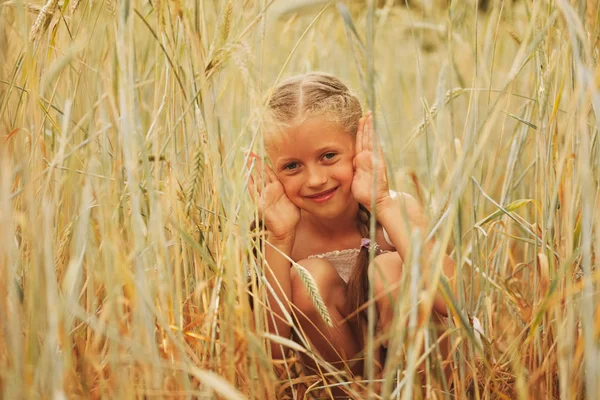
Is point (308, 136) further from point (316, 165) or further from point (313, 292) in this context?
point (313, 292)

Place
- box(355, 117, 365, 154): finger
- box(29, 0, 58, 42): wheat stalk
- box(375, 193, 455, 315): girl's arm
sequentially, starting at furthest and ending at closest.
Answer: box(355, 117, 365, 154): finger < box(375, 193, 455, 315): girl's arm < box(29, 0, 58, 42): wheat stalk

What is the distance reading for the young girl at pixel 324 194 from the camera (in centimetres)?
122

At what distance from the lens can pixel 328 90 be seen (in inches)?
52.0

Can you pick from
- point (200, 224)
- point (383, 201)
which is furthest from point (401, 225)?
point (200, 224)

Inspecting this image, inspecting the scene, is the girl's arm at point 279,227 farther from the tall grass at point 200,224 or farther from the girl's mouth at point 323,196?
the tall grass at point 200,224

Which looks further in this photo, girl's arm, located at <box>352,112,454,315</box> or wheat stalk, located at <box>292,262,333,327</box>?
girl's arm, located at <box>352,112,454,315</box>

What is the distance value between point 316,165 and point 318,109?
0.11m

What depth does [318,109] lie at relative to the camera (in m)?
1.26

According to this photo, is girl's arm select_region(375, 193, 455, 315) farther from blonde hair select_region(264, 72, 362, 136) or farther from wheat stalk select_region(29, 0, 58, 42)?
wheat stalk select_region(29, 0, 58, 42)

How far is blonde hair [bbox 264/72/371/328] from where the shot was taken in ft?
4.12

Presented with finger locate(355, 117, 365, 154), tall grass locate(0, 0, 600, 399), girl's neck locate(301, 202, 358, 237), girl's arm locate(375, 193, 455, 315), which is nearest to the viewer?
tall grass locate(0, 0, 600, 399)

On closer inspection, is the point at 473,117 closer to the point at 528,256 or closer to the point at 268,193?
the point at 268,193

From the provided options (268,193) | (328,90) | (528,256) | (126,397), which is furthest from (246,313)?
(528,256)

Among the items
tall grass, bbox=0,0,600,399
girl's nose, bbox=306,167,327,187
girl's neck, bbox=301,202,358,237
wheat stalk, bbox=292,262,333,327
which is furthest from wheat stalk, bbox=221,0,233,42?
girl's neck, bbox=301,202,358,237
